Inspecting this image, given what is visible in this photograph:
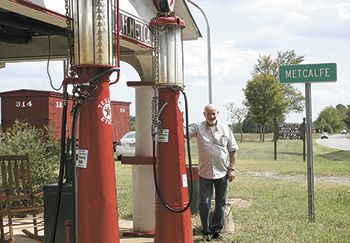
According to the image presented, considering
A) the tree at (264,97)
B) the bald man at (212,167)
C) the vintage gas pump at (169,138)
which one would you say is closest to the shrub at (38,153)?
the bald man at (212,167)

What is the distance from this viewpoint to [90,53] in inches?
144

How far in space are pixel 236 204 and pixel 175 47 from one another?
4.85m

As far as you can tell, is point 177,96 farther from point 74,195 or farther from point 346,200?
point 346,200

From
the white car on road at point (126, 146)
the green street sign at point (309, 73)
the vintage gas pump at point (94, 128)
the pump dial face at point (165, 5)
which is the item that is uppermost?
the pump dial face at point (165, 5)

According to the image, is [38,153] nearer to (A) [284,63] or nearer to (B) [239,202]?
(B) [239,202]

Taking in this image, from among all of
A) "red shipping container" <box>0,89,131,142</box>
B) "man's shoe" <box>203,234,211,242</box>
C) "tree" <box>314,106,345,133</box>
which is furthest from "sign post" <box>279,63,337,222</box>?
"tree" <box>314,106,345,133</box>

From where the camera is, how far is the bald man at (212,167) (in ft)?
20.0

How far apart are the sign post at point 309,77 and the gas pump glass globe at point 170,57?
2.79m

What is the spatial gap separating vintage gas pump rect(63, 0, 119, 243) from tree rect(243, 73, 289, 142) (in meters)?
44.5

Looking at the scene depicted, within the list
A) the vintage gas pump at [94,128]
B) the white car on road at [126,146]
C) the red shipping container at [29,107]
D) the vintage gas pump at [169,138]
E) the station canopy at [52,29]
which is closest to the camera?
the vintage gas pump at [94,128]

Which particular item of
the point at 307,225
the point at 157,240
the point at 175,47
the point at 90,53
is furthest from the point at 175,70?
the point at 307,225

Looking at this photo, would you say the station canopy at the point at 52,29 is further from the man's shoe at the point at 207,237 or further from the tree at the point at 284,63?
the tree at the point at 284,63

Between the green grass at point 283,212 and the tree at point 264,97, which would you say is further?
the tree at point 264,97

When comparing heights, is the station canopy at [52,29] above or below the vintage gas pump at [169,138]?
above
